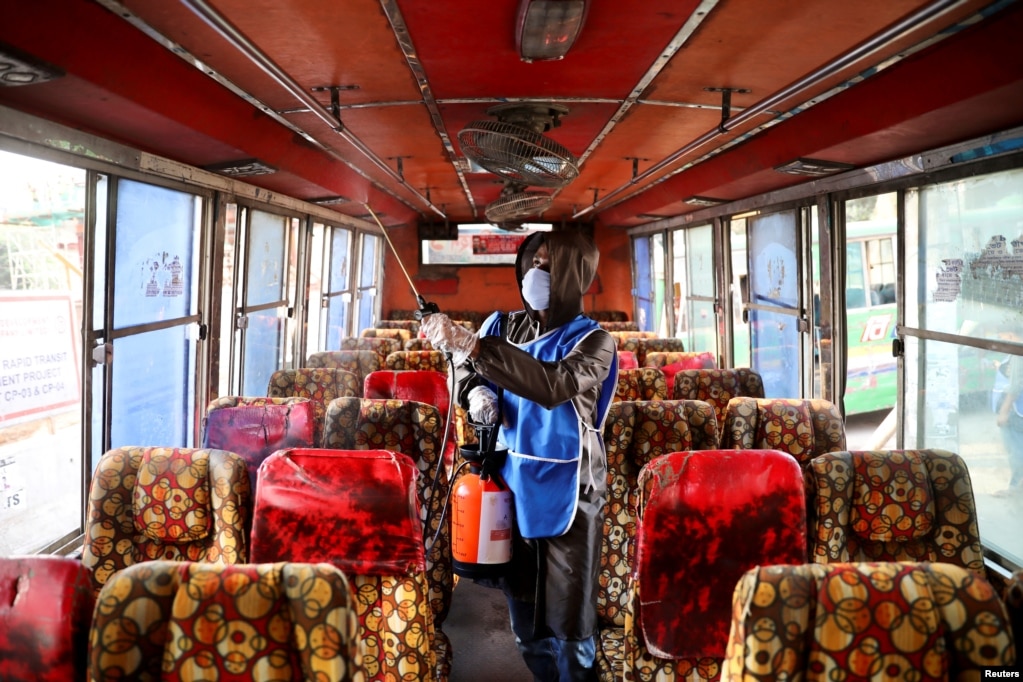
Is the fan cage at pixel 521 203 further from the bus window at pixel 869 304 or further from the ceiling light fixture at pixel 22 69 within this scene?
the ceiling light fixture at pixel 22 69

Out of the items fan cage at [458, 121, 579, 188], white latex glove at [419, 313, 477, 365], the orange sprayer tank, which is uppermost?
fan cage at [458, 121, 579, 188]

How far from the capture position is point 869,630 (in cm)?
122

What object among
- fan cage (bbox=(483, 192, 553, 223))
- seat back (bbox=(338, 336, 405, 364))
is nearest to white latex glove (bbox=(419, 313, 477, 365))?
fan cage (bbox=(483, 192, 553, 223))

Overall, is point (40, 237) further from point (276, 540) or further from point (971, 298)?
point (971, 298)

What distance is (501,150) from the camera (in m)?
3.28

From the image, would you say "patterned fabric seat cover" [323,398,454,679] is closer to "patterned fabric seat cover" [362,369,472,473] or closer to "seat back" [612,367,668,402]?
"patterned fabric seat cover" [362,369,472,473]

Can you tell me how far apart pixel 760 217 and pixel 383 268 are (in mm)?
7081

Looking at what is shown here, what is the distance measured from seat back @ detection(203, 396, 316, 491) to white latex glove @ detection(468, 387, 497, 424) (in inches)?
30.4

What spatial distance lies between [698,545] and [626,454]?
43.0 inches

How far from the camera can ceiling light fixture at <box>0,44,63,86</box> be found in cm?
211

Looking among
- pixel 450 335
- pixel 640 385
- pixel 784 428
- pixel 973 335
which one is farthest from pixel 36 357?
pixel 973 335

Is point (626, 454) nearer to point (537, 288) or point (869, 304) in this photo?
point (537, 288)

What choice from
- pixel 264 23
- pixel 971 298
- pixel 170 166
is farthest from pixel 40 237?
pixel 971 298

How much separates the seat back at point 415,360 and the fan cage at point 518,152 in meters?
2.58
